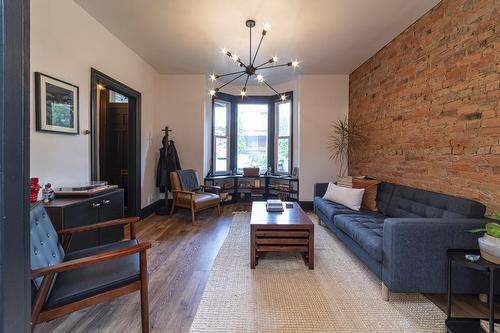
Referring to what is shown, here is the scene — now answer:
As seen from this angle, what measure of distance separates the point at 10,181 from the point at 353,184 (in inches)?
147

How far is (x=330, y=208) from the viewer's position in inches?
133

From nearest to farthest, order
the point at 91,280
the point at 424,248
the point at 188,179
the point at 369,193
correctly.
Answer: the point at 91,280 → the point at 424,248 → the point at 369,193 → the point at 188,179

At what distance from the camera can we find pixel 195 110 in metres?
5.12

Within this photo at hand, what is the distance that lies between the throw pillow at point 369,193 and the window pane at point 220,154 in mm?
3124

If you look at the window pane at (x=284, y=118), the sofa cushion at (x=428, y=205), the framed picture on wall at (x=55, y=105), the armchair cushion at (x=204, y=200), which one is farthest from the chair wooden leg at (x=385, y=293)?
the window pane at (x=284, y=118)

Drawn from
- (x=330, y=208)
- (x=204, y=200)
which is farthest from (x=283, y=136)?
(x=330, y=208)

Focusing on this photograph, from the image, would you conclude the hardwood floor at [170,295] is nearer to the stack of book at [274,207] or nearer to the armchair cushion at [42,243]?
the armchair cushion at [42,243]

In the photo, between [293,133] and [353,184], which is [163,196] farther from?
[353,184]

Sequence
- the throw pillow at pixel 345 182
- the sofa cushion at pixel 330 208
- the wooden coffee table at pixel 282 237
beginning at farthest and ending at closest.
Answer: the throw pillow at pixel 345 182 < the sofa cushion at pixel 330 208 < the wooden coffee table at pixel 282 237

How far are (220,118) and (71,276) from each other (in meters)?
4.67

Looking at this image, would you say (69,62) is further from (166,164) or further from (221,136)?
(221,136)

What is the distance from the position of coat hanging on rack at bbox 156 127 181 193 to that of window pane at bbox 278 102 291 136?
8.03 feet

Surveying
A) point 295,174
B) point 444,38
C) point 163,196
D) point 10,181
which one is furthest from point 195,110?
point 10,181

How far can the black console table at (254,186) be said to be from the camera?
17.8 ft
